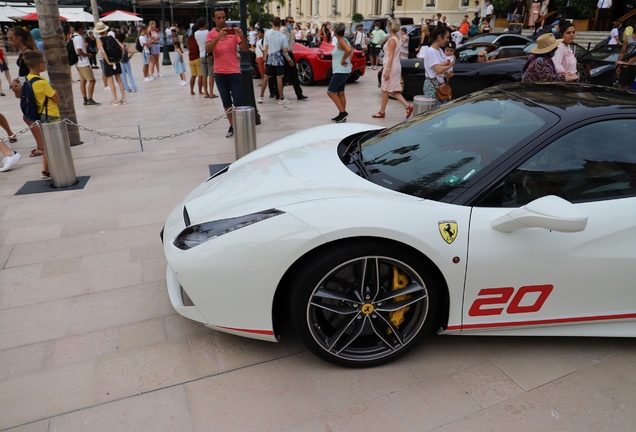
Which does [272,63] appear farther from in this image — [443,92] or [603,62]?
[603,62]

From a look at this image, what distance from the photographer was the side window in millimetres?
2623

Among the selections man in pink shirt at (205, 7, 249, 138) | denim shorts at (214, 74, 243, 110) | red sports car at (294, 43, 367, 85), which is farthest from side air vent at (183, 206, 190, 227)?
red sports car at (294, 43, 367, 85)

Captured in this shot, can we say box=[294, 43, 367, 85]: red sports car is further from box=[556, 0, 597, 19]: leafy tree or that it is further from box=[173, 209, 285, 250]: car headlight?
box=[556, 0, 597, 19]: leafy tree

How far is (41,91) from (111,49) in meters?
5.63

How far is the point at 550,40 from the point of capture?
5.57 metres

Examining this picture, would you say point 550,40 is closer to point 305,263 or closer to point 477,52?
point 305,263

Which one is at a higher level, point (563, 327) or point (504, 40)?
point (504, 40)

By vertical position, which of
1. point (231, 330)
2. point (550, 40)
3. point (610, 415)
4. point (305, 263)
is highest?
point (550, 40)

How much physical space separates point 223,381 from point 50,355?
1.10 metres

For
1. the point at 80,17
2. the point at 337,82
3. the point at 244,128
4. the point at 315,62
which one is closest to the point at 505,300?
the point at 244,128

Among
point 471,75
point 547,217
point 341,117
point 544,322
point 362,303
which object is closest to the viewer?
point 547,217

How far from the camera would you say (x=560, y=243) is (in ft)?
8.23

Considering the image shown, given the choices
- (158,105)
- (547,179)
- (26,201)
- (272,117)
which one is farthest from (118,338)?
(158,105)

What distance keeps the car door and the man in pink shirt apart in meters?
5.71
